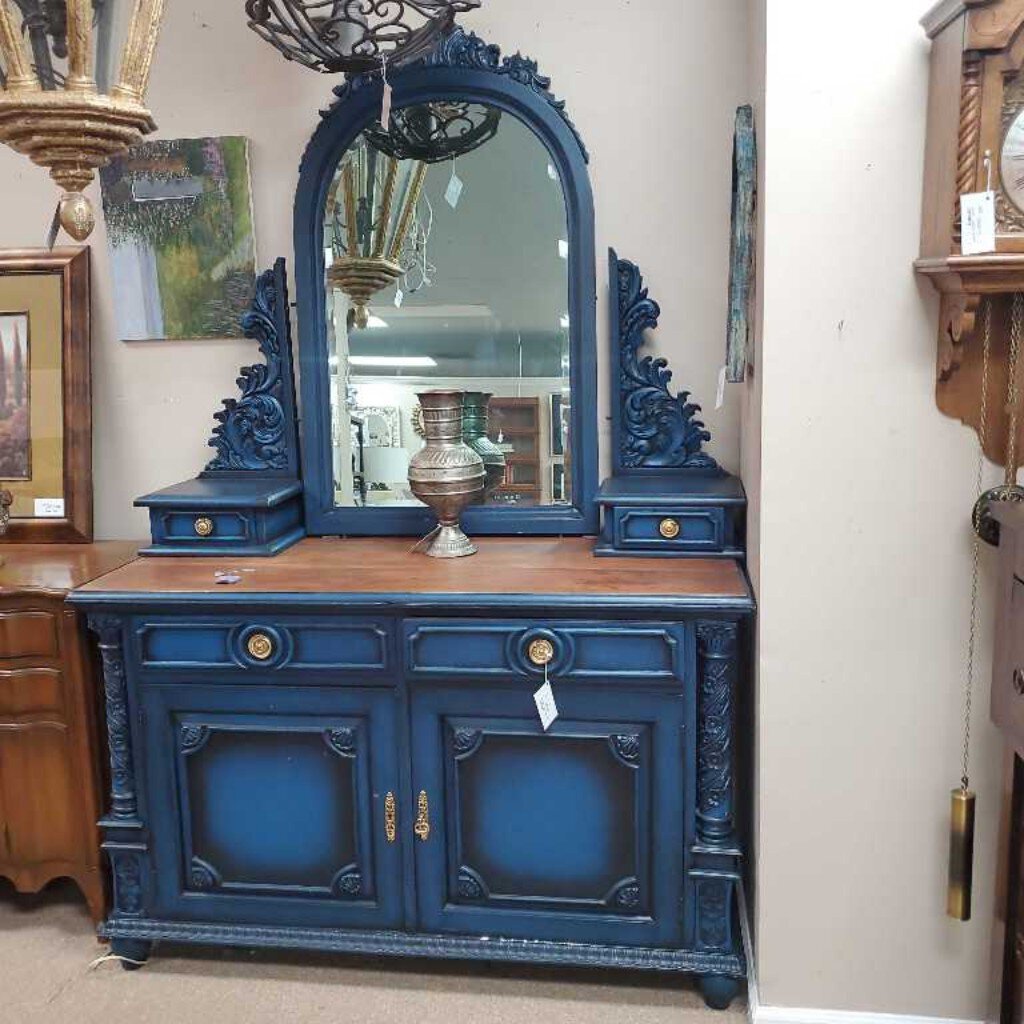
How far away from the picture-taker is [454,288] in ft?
7.88

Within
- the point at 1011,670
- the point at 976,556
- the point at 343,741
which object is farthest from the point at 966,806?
the point at 343,741

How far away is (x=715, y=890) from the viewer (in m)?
2.01

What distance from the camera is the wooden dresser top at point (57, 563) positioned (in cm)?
222

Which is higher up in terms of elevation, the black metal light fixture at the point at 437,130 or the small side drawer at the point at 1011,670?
the black metal light fixture at the point at 437,130

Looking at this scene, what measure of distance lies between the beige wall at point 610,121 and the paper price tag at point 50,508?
47 cm

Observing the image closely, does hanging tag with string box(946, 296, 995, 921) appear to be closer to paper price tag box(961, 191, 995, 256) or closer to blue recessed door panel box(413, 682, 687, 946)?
paper price tag box(961, 191, 995, 256)

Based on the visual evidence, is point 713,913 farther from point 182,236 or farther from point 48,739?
point 182,236

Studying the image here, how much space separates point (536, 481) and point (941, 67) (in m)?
1.22

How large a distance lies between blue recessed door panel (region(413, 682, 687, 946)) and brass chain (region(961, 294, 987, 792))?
508 millimetres

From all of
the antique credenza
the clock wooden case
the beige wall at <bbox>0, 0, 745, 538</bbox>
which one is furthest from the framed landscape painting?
the clock wooden case

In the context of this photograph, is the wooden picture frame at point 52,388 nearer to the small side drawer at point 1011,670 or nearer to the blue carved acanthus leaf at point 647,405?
the blue carved acanthus leaf at point 647,405

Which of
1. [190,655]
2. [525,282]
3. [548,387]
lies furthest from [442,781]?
[525,282]

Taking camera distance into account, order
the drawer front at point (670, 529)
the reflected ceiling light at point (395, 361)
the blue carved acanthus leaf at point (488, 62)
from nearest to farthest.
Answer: the drawer front at point (670, 529)
the blue carved acanthus leaf at point (488, 62)
the reflected ceiling light at point (395, 361)

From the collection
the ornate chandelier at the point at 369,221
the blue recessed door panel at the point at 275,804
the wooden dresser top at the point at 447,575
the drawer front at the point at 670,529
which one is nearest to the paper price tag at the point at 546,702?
the wooden dresser top at the point at 447,575
